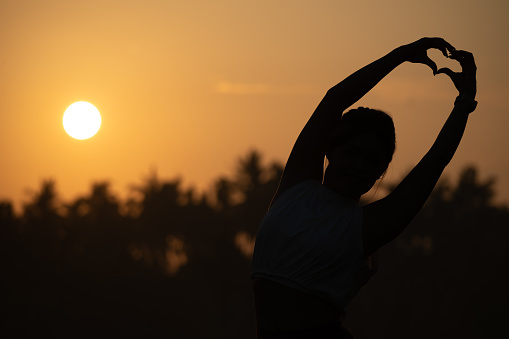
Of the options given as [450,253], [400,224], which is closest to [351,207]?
[400,224]

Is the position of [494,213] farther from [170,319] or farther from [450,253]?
[170,319]

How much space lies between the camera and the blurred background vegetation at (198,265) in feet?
212

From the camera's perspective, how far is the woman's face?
3.74 metres

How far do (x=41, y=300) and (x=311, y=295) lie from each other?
6520 centimetres

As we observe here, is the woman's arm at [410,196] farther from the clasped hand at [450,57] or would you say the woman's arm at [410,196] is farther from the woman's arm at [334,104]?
the woman's arm at [334,104]

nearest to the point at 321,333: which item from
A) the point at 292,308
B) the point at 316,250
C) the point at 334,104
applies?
the point at 292,308

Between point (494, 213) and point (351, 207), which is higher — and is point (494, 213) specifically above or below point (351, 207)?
above

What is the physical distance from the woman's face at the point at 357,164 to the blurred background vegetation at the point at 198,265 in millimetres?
57845

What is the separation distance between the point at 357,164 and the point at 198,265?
2966 inches

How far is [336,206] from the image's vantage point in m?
3.68

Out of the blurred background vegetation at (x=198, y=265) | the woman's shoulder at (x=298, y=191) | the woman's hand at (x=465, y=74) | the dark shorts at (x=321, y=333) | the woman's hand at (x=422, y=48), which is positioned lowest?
the dark shorts at (x=321, y=333)

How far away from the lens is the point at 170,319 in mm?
65812

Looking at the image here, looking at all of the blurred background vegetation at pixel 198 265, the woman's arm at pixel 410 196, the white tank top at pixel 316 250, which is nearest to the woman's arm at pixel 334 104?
the white tank top at pixel 316 250

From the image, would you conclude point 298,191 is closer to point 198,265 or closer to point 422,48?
point 422,48
